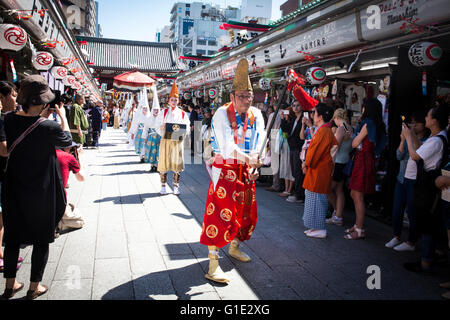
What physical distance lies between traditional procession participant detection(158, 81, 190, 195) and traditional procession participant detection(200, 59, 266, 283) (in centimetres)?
337

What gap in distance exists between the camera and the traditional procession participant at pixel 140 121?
953 cm

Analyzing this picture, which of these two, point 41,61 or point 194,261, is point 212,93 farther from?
point 194,261

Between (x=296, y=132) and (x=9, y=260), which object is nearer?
(x=9, y=260)

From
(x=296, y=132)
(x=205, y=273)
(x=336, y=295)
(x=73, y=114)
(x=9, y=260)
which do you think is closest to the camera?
(x=9, y=260)

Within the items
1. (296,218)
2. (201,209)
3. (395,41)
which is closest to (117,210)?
(201,209)

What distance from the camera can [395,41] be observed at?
15.3 ft

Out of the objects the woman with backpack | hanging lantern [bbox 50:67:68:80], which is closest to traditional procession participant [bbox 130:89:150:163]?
hanging lantern [bbox 50:67:68:80]

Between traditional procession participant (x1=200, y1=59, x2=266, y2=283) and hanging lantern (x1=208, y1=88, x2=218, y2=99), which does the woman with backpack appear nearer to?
traditional procession participant (x1=200, y1=59, x2=266, y2=283)

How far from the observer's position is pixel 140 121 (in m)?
10.0

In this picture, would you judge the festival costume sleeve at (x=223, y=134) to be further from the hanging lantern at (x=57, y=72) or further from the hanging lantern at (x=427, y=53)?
the hanging lantern at (x=57, y=72)

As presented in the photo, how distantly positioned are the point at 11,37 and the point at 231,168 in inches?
157

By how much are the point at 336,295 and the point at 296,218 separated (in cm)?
236

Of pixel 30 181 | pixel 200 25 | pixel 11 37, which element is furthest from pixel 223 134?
pixel 200 25

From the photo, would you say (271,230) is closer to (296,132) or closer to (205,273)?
(205,273)
